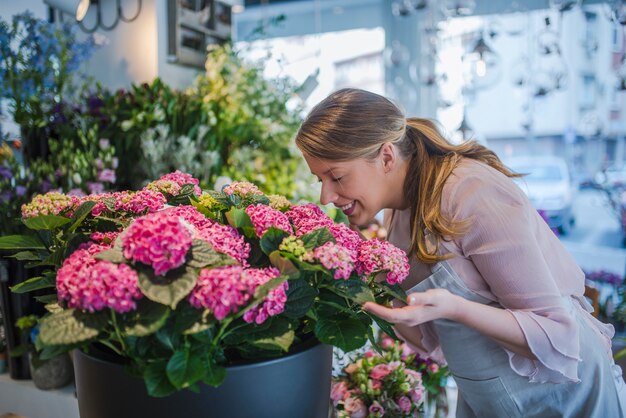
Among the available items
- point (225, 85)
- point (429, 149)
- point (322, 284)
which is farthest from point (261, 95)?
point (322, 284)

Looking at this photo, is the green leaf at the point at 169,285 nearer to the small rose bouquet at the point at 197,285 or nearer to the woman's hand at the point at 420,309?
the small rose bouquet at the point at 197,285

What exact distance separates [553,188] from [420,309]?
11.0 feet

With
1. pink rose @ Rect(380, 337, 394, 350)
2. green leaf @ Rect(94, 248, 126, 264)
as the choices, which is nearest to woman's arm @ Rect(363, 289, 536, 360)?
green leaf @ Rect(94, 248, 126, 264)

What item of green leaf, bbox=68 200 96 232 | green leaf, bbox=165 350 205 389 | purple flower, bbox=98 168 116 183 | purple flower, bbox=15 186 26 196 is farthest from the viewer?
purple flower, bbox=98 168 116 183

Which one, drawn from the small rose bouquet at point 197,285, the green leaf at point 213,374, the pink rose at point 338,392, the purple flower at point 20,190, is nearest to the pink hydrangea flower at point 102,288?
the small rose bouquet at point 197,285

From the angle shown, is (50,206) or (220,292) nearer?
(220,292)

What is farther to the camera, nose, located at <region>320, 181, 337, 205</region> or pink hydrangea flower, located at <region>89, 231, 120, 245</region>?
nose, located at <region>320, 181, 337, 205</region>

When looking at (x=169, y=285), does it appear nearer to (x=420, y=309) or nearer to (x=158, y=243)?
(x=158, y=243)

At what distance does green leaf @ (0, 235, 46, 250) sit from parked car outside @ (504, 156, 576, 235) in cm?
349

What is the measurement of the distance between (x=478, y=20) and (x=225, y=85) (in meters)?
2.30

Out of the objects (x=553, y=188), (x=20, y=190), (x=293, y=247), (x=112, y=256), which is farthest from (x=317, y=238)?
(x=553, y=188)

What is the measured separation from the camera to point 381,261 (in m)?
0.84

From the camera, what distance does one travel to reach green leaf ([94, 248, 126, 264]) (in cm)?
68

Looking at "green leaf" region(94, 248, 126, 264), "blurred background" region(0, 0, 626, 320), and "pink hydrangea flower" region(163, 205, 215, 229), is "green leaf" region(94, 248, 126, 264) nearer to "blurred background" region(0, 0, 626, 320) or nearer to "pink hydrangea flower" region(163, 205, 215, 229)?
"pink hydrangea flower" region(163, 205, 215, 229)
